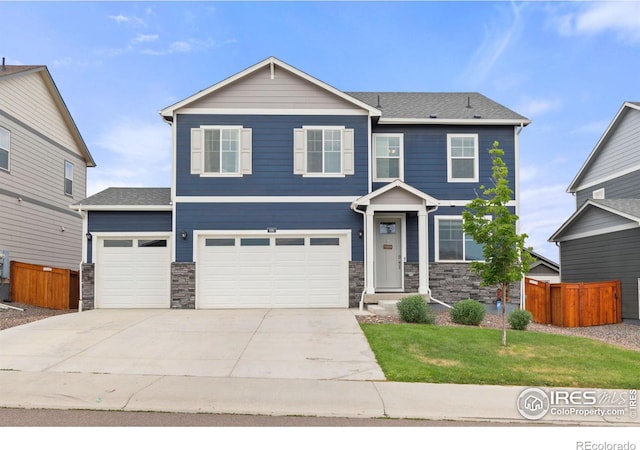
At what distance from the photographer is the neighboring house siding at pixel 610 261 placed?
16859 millimetres

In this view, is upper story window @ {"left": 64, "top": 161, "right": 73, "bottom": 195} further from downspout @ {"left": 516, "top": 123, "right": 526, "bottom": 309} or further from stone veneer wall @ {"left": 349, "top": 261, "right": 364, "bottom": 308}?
downspout @ {"left": 516, "top": 123, "right": 526, "bottom": 309}

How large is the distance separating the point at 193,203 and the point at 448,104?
9510 mm

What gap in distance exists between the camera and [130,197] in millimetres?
16797

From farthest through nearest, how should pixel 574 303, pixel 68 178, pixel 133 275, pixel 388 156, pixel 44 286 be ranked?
pixel 68 178, pixel 44 286, pixel 388 156, pixel 574 303, pixel 133 275

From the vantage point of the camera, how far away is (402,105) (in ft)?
60.2

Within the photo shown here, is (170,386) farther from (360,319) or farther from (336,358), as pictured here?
(360,319)

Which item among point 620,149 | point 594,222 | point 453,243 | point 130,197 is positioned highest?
point 620,149

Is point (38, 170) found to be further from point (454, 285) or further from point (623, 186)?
point (623, 186)

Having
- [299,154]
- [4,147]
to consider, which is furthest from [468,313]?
[4,147]

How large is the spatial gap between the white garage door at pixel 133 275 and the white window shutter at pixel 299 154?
4.62m

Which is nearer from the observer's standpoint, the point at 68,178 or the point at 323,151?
the point at 323,151

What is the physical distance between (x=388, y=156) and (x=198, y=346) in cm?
939

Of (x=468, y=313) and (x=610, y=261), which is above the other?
(x=610, y=261)

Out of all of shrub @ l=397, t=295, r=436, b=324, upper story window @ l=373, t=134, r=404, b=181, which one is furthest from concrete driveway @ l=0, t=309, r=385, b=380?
upper story window @ l=373, t=134, r=404, b=181
